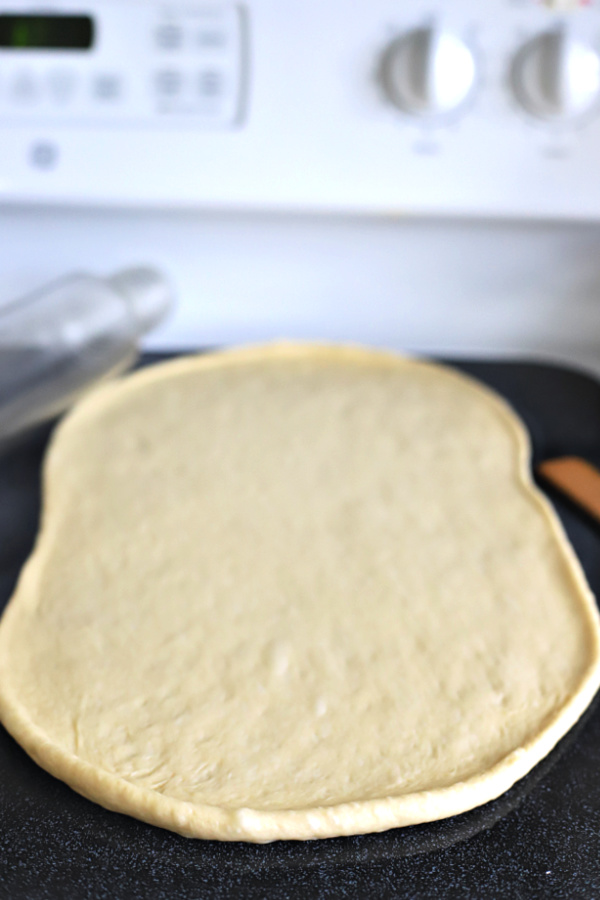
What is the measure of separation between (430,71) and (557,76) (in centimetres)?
10

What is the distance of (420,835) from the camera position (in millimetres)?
417

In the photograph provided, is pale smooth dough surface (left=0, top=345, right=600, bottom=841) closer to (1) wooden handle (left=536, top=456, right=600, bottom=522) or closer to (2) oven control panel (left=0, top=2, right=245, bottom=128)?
(1) wooden handle (left=536, top=456, right=600, bottom=522)

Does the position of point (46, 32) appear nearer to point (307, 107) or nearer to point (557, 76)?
point (307, 107)

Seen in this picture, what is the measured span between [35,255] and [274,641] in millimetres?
506

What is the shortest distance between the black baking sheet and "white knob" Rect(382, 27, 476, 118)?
0.48m

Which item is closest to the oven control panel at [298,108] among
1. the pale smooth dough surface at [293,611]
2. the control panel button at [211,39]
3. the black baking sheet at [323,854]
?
the control panel button at [211,39]

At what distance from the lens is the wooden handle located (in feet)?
2.12

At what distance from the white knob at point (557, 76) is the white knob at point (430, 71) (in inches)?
1.6

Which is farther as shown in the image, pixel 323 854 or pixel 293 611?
pixel 293 611

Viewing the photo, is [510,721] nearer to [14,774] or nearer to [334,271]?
[14,774]

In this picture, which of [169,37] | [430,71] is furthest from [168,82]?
[430,71]

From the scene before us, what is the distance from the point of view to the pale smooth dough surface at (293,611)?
44cm

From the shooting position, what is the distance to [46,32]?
0.67m

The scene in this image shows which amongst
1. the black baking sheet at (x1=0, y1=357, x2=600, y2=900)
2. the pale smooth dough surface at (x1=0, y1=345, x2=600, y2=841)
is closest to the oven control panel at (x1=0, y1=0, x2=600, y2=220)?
the pale smooth dough surface at (x1=0, y1=345, x2=600, y2=841)
